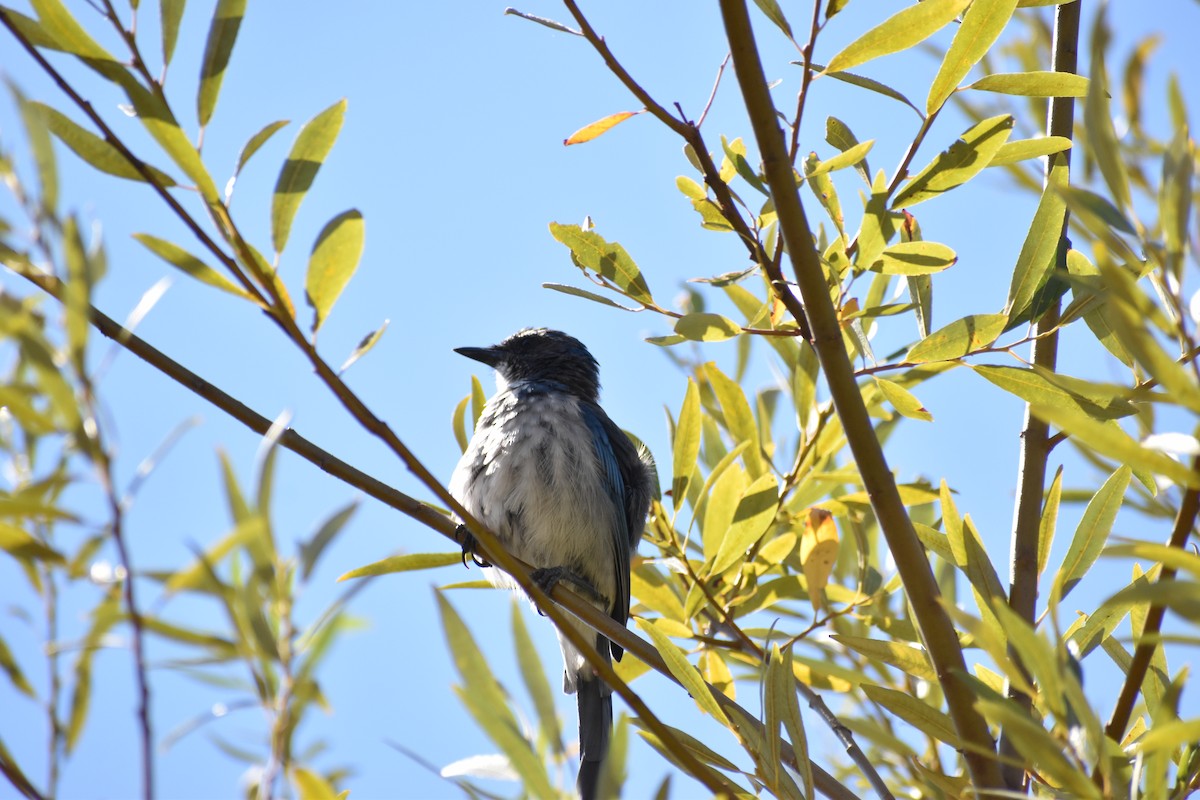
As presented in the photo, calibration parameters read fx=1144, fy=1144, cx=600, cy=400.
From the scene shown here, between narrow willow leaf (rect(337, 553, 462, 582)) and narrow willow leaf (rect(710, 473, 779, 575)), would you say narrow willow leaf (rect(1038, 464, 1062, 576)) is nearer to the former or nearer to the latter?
narrow willow leaf (rect(710, 473, 779, 575))

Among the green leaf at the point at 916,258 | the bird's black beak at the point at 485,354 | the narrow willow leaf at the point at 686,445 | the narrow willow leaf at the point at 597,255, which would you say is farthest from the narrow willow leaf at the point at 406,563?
the bird's black beak at the point at 485,354

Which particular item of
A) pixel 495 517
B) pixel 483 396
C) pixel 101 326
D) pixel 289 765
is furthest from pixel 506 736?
pixel 495 517

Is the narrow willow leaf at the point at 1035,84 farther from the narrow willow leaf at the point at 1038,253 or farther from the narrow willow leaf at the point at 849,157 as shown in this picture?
the narrow willow leaf at the point at 849,157

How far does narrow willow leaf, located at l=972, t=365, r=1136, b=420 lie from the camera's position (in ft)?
7.45

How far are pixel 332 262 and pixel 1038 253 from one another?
4.71 feet

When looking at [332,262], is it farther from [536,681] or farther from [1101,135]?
[1101,135]

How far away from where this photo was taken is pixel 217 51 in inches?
70.5

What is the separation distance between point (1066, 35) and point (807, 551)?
1431mm

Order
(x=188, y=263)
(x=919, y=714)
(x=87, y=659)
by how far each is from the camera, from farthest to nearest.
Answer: (x=919, y=714) < (x=188, y=263) < (x=87, y=659)

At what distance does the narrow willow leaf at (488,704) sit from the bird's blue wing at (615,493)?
2.81 metres

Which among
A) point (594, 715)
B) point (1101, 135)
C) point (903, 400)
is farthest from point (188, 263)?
point (594, 715)

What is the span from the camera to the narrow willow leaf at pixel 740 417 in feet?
10.9

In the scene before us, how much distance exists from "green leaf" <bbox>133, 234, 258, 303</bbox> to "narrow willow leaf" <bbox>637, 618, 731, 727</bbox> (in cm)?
97

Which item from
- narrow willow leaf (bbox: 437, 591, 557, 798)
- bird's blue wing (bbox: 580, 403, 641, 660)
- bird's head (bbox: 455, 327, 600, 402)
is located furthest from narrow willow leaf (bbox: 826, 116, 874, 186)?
bird's head (bbox: 455, 327, 600, 402)
